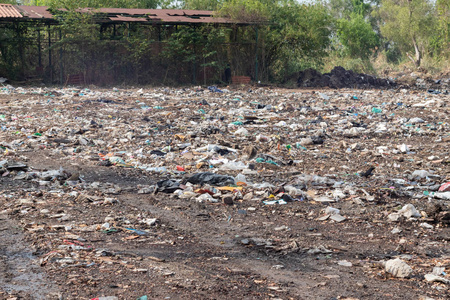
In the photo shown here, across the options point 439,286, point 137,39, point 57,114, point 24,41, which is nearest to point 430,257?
point 439,286

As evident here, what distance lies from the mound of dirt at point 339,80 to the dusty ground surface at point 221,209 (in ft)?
27.6

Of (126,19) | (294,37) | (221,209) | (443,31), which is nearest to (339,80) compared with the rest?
(294,37)

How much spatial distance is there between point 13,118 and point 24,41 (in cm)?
834

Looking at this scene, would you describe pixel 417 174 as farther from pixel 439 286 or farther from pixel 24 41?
pixel 24 41

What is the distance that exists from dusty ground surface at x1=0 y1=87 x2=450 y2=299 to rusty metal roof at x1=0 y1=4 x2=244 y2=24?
8.01 metres

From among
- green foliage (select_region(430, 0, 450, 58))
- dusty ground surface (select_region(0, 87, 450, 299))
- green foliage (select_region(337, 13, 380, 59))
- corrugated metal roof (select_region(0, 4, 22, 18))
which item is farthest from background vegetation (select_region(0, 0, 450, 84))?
dusty ground surface (select_region(0, 87, 450, 299))

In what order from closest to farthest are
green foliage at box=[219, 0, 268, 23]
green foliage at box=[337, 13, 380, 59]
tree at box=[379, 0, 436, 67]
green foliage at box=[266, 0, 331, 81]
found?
green foliage at box=[219, 0, 268, 23], green foliage at box=[266, 0, 331, 81], tree at box=[379, 0, 436, 67], green foliage at box=[337, 13, 380, 59]

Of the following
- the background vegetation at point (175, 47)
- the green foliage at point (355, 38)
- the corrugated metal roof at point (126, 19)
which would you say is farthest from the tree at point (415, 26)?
the corrugated metal roof at point (126, 19)

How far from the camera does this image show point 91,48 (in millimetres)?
16359

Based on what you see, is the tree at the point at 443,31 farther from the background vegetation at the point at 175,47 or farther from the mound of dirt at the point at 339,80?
the mound of dirt at the point at 339,80

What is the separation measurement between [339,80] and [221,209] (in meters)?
14.1

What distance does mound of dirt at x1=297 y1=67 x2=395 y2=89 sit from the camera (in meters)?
17.2

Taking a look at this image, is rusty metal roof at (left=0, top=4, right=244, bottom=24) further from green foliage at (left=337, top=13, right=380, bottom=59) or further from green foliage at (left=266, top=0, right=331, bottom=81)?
green foliage at (left=337, top=13, right=380, bottom=59)

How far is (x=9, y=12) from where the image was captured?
50.9 feet
